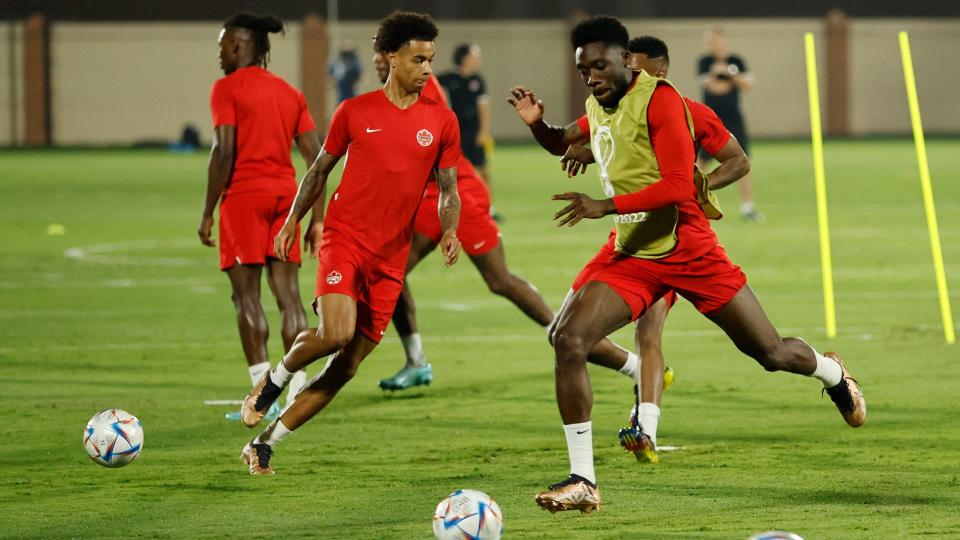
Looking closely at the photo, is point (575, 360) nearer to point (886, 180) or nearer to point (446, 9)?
point (886, 180)

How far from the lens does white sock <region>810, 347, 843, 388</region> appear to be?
9047 millimetres

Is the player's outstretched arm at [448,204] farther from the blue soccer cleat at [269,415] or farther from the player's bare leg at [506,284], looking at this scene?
the player's bare leg at [506,284]

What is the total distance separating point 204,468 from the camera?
9.26 meters

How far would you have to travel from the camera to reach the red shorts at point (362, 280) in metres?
8.80

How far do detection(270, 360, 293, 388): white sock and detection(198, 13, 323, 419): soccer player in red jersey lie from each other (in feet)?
4.86

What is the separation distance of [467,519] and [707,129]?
105 inches

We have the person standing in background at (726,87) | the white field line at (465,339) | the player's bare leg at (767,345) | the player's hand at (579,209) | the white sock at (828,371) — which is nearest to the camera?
the player's hand at (579,209)

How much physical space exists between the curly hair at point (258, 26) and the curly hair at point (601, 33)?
3.02 meters

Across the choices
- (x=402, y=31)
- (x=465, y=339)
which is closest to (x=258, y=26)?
(x=402, y=31)

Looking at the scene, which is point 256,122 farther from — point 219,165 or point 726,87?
point 726,87

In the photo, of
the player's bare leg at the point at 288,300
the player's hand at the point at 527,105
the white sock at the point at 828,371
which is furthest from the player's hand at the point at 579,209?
the player's bare leg at the point at 288,300

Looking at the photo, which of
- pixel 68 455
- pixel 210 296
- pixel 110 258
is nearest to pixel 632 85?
pixel 68 455

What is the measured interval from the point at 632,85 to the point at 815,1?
170ft

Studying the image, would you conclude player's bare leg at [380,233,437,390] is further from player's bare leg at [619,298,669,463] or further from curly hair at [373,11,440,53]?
curly hair at [373,11,440,53]
